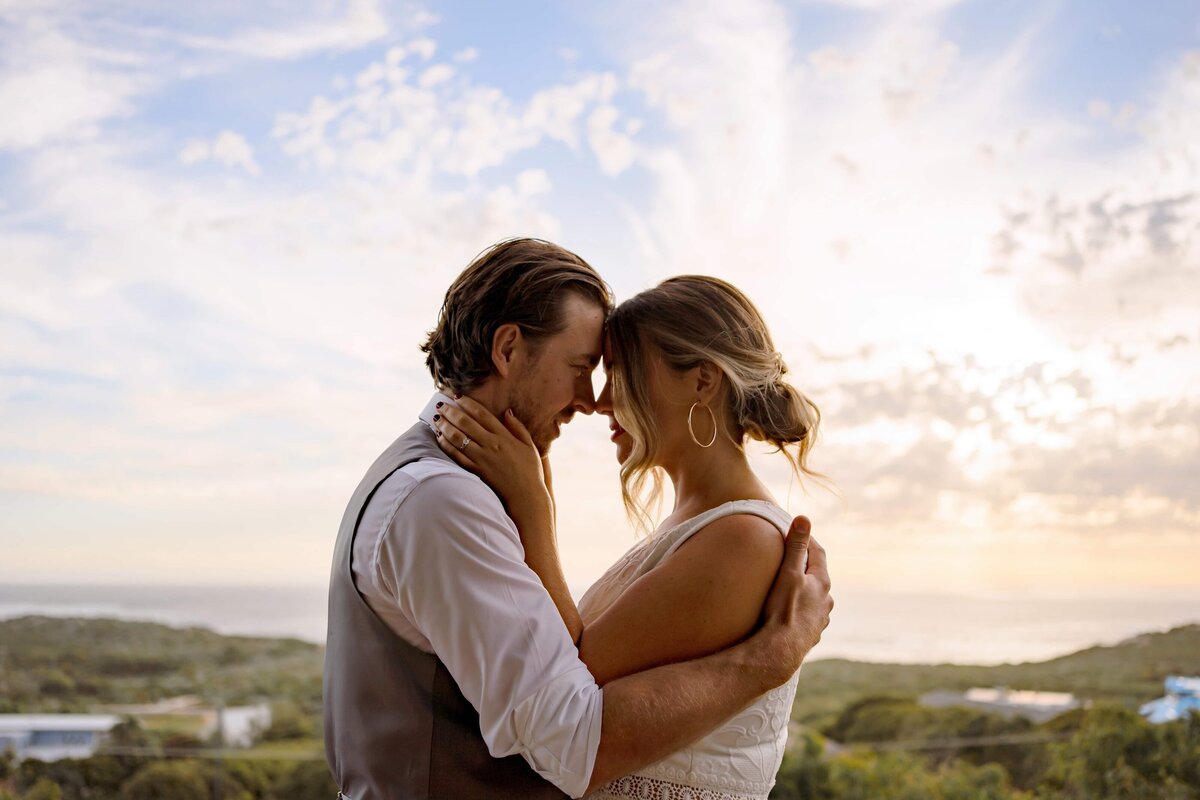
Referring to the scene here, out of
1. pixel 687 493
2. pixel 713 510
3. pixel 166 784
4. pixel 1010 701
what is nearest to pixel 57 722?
pixel 166 784

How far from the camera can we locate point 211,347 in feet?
21.7

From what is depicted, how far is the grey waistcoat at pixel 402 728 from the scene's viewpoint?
1551 mm

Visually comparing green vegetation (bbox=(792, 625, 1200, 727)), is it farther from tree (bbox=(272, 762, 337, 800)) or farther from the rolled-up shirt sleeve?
the rolled-up shirt sleeve

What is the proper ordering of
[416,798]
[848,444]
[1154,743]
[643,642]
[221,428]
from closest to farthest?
[416,798], [643,642], [1154,743], [848,444], [221,428]

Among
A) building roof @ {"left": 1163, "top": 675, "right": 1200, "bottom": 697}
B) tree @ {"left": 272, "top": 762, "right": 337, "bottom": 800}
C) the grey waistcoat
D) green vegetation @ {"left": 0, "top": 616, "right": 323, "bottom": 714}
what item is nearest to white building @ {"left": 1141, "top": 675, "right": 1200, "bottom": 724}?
building roof @ {"left": 1163, "top": 675, "right": 1200, "bottom": 697}

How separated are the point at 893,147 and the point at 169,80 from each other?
4.09 m

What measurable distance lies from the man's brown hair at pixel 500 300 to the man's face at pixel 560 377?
25mm

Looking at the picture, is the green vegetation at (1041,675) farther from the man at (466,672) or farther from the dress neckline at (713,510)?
the man at (466,672)

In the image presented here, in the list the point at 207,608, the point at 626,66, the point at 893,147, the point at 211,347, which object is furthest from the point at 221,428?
the point at 893,147

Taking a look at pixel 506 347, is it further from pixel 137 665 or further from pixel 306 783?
pixel 137 665

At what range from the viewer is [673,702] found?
161 centimetres

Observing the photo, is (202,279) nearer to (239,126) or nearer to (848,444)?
(239,126)

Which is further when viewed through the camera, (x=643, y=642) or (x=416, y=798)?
(x=643, y=642)

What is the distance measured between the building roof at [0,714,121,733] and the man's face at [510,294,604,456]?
570 centimetres
